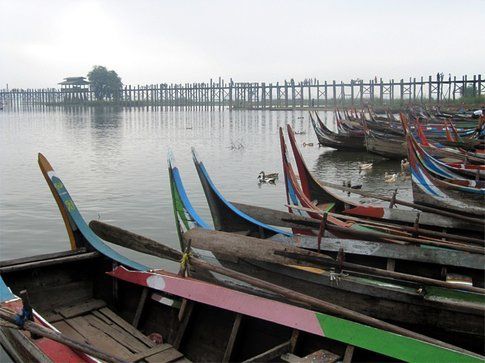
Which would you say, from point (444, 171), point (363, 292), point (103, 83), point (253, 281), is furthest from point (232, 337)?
point (103, 83)

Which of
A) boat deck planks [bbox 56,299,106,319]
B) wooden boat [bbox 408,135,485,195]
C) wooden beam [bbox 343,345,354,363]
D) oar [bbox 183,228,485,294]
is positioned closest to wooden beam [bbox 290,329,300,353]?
wooden beam [bbox 343,345,354,363]

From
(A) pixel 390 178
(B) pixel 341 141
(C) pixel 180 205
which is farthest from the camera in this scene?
(B) pixel 341 141

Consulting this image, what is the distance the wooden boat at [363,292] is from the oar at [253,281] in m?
0.59

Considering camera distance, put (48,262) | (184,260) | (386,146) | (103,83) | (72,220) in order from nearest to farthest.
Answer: (184,260)
(48,262)
(72,220)
(386,146)
(103,83)

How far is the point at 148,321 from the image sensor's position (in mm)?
5188

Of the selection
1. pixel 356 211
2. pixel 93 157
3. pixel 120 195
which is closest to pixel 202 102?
pixel 93 157

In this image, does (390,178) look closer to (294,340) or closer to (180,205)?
(180,205)

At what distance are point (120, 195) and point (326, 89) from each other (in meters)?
70.0

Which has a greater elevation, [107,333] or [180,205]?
[180,205]

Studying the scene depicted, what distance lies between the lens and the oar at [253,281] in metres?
3.62

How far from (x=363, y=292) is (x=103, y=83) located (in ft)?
341

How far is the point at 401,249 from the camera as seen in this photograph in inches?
209

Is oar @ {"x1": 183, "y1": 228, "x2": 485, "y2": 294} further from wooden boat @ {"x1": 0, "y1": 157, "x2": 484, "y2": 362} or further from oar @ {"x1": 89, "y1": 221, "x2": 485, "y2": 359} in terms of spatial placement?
wooden boat @ {"x1": 0, "y1": 157, "x2": 484, "y2": 362}

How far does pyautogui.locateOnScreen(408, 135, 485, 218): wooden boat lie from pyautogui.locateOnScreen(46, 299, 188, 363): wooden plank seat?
454 centimetres
